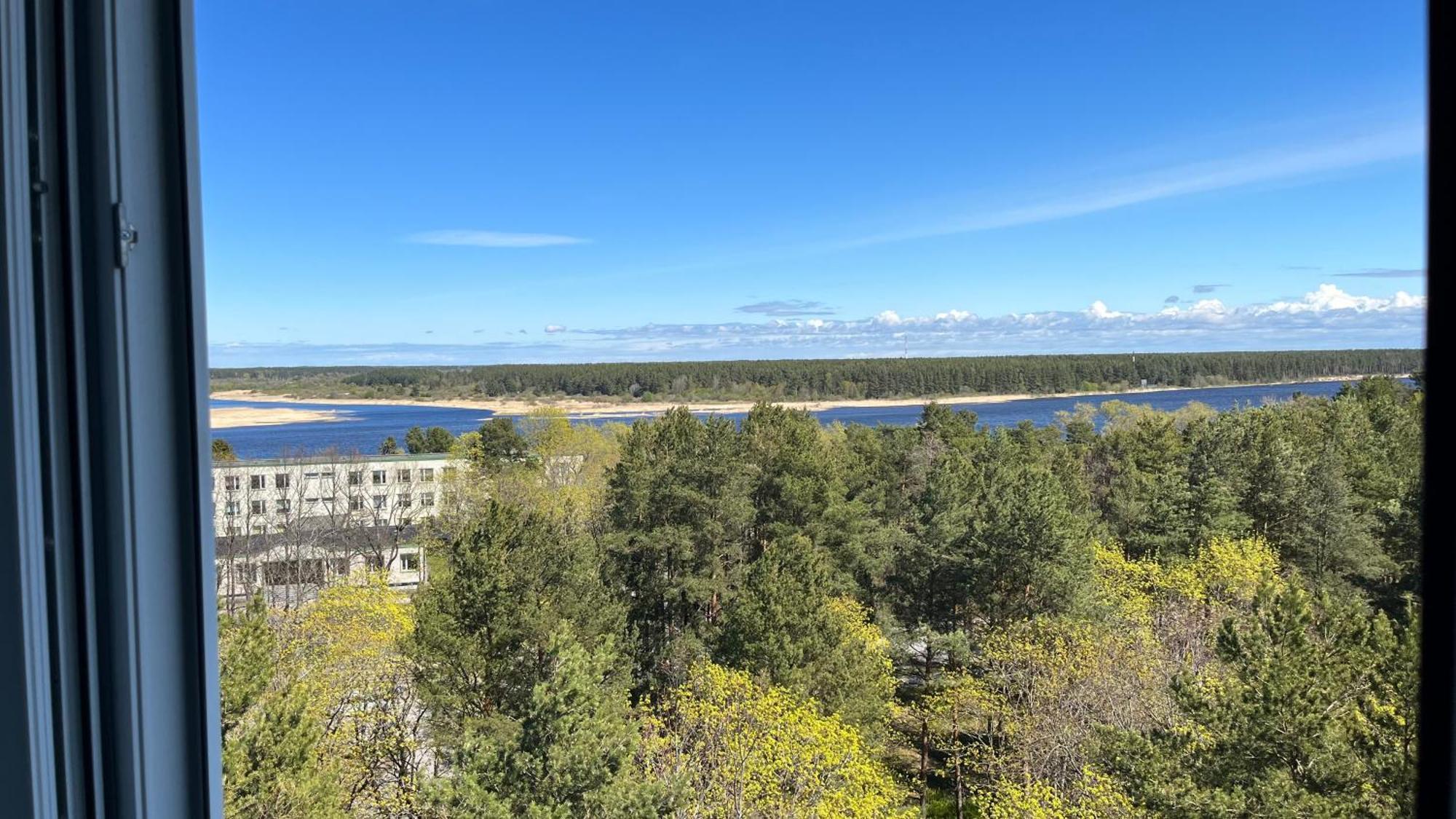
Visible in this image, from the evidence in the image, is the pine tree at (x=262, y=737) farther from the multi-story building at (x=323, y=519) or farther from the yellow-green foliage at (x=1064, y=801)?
the yellow-green foliage at (x=1064, y=801)

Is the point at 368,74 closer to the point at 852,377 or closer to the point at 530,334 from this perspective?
the point at 530,334

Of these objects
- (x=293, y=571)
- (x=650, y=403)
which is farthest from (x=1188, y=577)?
(x=293, y=571)

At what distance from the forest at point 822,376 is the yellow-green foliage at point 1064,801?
8.94 feet

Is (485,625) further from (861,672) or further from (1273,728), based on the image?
(1273,728)

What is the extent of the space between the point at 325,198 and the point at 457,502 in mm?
5540

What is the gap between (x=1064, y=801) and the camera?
5.64 metres

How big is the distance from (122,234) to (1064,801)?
6572 mm

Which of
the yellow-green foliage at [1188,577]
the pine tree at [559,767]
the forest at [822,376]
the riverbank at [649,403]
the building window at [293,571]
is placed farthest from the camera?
the riverbank at [649,403]

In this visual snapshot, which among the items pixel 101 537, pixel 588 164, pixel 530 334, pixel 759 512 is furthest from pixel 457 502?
pixel 101 537

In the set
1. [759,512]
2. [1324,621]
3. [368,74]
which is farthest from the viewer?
[759,512]

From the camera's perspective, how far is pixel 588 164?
10797mm

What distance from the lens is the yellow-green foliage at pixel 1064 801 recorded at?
5.03 m

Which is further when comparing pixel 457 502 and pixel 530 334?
pixel 530 334

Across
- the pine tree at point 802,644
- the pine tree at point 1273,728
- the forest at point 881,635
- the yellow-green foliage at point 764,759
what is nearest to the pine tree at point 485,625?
the forest at point 881,635
